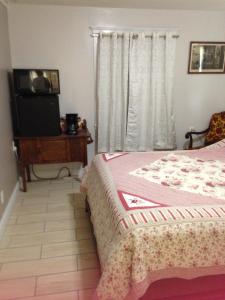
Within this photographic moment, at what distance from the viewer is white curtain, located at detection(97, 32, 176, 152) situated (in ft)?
10.8

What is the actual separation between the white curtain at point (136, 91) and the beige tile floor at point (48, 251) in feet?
3.67

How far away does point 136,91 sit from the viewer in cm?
344

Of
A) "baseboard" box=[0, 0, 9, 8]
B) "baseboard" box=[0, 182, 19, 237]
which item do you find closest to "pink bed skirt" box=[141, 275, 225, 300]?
"baseboard" box=[0, 182, 19, 237]

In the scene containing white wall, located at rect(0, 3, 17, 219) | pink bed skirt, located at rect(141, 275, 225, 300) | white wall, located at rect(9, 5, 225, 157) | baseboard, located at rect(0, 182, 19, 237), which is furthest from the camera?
white wall, located at rect(9, 5, 225, 157)

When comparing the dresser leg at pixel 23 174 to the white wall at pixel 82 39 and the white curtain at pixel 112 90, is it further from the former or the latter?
the white curtain at pixel 112 90

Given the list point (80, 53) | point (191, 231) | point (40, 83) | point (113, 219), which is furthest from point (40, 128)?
point (191, 231)

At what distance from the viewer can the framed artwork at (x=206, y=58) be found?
137 inches

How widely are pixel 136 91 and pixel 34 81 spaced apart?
1311 millimetres

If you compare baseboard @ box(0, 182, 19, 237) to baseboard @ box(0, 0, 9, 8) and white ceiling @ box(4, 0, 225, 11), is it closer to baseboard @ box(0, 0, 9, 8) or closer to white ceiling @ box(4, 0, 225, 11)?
baseboard @ box(0, 0, 9, 8)

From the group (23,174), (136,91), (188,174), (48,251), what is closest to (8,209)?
(23,174)

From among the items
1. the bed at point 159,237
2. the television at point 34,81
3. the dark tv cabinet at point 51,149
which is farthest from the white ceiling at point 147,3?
the bed at point 159,237

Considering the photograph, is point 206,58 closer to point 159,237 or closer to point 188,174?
point 188,174

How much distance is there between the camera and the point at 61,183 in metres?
3.47

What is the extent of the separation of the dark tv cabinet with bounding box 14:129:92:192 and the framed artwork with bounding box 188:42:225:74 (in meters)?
1.82
